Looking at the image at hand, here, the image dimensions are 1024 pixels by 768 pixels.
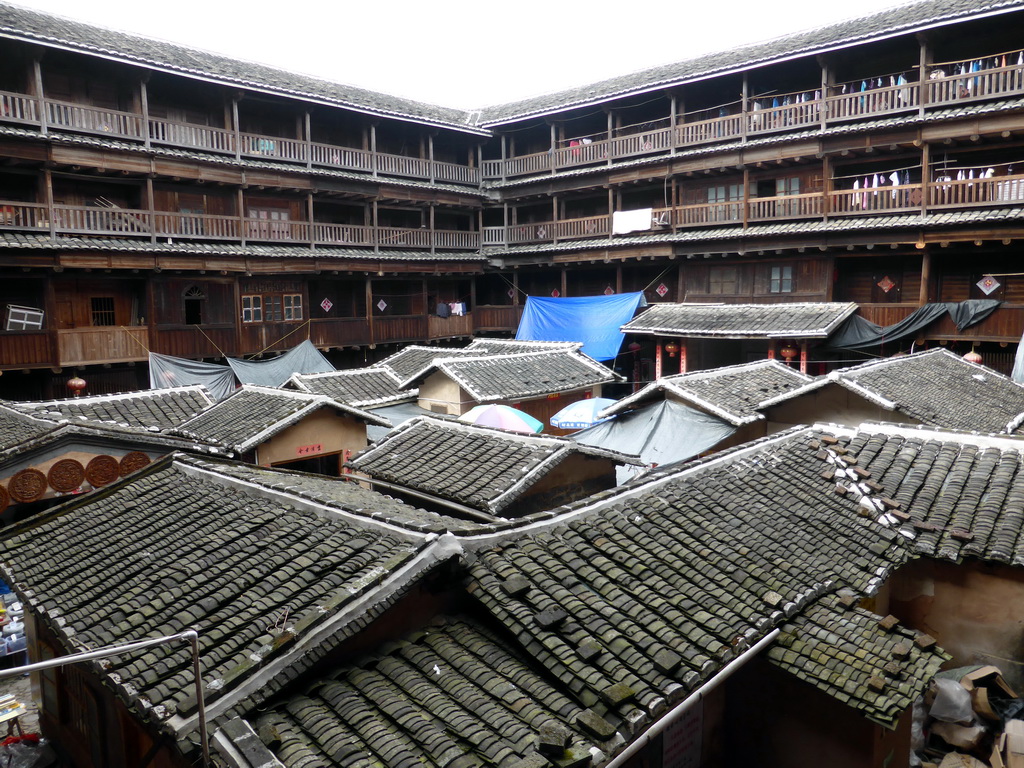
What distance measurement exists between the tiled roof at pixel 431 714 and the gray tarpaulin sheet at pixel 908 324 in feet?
68.9

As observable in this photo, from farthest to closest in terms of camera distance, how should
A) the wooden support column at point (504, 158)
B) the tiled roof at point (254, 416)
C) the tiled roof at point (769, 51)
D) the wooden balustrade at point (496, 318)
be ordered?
the wooden balustrade at point (496, 318) < the wooden support column at point (504, 158) < the tiled roof at point (769, 51) < the tiled roof at point (254, 416)

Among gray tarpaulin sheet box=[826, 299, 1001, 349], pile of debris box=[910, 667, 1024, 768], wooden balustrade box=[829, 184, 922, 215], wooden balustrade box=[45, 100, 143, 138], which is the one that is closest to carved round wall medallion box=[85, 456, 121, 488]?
pile of debris box=[910, 667, 1024, 768]

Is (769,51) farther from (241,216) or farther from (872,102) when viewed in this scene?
(241,216)

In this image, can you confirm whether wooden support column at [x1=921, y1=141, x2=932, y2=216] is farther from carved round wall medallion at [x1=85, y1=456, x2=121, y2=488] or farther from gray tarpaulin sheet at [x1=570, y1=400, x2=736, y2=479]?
carved round wall medallion at [x1=85, y1=456, x2=121, y2=488]

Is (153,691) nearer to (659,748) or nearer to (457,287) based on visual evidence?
(659,748)

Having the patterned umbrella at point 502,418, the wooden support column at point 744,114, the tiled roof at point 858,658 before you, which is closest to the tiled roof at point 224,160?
the wooden support column at point 744,114

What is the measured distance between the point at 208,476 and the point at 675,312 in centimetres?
2187

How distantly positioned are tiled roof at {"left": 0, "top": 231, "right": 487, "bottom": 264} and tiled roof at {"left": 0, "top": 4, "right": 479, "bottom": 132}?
5582 millimetres

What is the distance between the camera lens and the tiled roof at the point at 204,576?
5367mm

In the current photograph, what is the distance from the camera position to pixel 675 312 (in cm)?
2817

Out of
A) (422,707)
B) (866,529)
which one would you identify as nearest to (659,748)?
(422,707)

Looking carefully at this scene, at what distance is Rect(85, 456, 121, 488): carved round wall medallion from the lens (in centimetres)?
1118

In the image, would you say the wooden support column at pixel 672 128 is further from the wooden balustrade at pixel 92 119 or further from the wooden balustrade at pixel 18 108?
the wooden balustrade at pixel 18 108

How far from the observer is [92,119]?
23.2 metres
